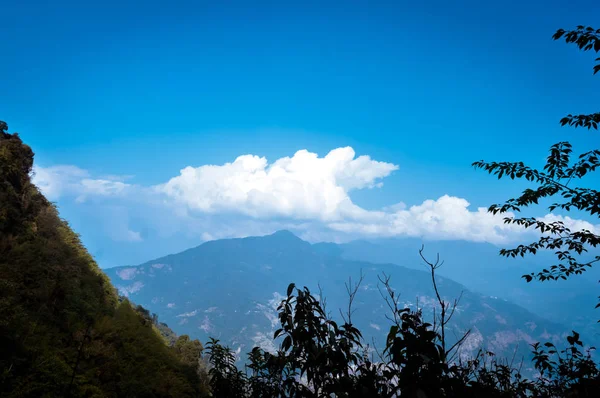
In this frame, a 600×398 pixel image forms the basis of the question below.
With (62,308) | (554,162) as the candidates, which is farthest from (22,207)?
(554,162)

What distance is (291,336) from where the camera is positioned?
414cm

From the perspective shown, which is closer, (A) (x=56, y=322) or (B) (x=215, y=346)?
(B) (x=215, y=346)

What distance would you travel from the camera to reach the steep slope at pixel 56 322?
6.76m

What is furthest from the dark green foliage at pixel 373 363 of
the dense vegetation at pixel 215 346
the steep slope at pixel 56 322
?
the steep slope at pixel 56 322

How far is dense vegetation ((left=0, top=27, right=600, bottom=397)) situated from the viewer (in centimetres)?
343

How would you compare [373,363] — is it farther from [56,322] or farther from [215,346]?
[56,322]

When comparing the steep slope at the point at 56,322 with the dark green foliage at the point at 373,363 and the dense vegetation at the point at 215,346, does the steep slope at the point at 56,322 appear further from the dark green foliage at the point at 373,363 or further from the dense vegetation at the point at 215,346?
the dark green foliage at the point at 373,363

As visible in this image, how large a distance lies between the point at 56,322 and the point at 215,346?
204 inches

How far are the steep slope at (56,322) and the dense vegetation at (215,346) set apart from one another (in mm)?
33

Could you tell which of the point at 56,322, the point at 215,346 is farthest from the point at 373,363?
the point at 56,322

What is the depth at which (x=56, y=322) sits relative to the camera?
8.95 meters

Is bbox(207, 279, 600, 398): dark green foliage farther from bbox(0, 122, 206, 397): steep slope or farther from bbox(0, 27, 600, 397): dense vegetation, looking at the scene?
bbox(0, 122, 206, 397): steep slope

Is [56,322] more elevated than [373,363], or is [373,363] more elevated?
[373,363]

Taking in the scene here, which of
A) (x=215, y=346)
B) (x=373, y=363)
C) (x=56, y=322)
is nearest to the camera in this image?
(x=373, y=363)
